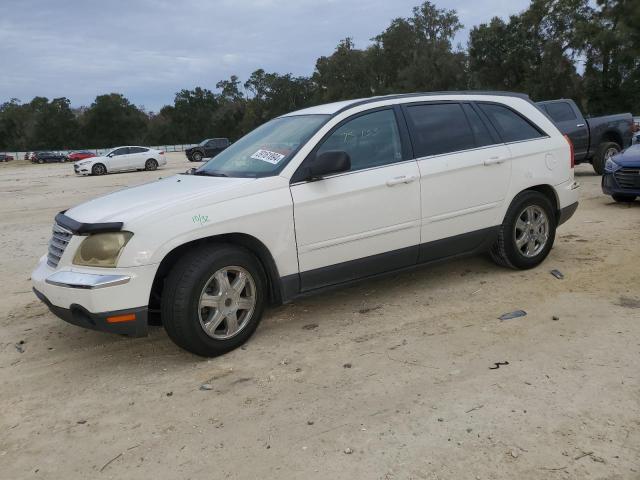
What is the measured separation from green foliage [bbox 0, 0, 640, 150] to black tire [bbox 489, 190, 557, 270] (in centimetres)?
4328

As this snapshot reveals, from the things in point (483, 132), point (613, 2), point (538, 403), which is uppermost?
point (613, 2)

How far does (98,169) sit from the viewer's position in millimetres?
28391

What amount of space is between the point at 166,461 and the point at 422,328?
7.15 ft

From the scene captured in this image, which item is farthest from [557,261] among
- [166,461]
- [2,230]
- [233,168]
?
[2,230]

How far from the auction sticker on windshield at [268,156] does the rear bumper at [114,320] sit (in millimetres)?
1467

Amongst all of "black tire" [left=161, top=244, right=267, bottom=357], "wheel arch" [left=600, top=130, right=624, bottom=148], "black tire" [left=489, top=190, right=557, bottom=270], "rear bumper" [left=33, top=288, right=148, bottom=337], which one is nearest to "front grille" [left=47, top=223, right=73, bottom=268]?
"rear bumper" [left=33, top=288, right=148, bottom=337]

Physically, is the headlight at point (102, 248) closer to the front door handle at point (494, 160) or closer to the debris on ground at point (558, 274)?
the front door handle at point (494, 160)

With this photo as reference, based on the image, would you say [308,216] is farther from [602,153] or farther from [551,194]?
[602,153]

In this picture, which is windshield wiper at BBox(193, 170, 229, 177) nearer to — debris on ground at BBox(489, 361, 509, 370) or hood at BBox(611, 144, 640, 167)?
debris on ground at BBox(489, 361, 509, 370)

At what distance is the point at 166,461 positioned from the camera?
2803 mm

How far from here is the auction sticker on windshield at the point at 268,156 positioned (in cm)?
432

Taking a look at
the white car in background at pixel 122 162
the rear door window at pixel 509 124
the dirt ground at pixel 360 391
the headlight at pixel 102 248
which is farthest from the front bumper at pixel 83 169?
the headlight at pixel 102 248

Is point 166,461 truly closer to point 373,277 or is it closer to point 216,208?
point 216,208

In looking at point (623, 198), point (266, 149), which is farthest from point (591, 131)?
point (266, 149)
